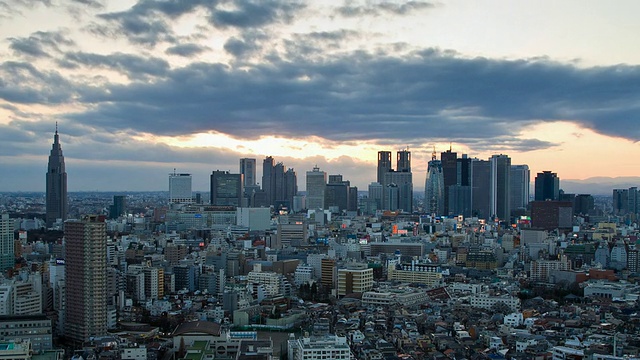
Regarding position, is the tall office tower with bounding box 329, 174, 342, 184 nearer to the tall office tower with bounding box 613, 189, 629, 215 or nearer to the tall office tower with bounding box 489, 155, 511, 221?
the tall office tower with bounding box 489, 155, 511, 221

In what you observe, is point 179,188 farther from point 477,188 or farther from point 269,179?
point 477,188

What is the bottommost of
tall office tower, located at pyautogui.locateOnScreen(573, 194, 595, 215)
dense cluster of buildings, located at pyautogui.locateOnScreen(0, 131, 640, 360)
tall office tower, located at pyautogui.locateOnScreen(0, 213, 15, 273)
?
dense cluster of buildings, located at pyautogui.locateOnScreen(0, 131, 640, 360)

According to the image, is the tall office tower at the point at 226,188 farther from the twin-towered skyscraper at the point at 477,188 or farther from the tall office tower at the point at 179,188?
the twin-towered skyscraper at the point at 477,188

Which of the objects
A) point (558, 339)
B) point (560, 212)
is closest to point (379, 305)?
point (558, 339)

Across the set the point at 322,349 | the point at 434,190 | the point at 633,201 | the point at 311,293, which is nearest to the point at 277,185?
the point at 434,190

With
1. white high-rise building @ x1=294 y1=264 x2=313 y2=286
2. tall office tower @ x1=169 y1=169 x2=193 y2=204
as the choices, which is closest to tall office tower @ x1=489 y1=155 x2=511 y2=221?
tall office tower @ x1=169 y1=169 x2=193 y2=204

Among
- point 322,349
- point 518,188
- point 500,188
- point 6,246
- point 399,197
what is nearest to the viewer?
point 322,349
